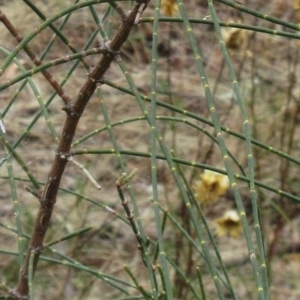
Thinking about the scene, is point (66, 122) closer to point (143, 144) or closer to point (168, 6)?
point (168, 6)

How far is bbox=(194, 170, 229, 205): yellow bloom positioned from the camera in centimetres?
139

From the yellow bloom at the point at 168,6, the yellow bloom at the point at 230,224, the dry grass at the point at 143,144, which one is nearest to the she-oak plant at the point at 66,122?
the yellow bloom at the point at 168,6

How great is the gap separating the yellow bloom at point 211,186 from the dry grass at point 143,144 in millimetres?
254

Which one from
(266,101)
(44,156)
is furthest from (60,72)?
(266,101)

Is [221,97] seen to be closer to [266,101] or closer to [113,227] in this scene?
[266,101]

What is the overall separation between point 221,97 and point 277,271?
0.73 meters

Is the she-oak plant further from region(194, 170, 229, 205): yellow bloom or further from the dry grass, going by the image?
the dry grass

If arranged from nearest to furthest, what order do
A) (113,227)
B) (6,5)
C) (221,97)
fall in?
(113,227) → (221,97) → (6,5)

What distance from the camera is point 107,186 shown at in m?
2.31

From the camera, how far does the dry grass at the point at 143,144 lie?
6.36ft

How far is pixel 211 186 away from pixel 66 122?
0.69 m

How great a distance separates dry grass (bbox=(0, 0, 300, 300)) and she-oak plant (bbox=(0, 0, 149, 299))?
2.91ft

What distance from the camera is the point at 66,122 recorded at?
2.47ft

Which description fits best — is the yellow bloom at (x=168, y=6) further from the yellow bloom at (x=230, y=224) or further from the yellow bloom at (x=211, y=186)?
the yellow bloom at (x=230, y=224)
